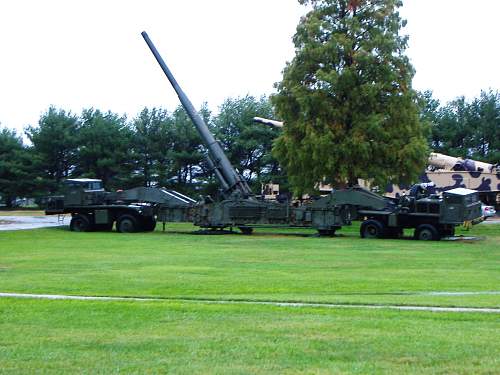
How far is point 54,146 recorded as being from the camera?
63.4 metres

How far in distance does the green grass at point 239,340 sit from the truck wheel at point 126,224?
2488 centimetres

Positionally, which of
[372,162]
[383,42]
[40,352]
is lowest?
[40,352]

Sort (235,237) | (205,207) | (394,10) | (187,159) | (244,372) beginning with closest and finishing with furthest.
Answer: (244,372)
(235,237)
(205,207)
(394,10)
(187,159)

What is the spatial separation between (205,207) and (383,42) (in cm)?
1100

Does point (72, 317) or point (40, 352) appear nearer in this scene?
point (40, 352)

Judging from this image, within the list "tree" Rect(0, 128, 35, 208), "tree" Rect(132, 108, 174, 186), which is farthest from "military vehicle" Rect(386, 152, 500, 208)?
"tree" Rect(0, 128, 35, 208)

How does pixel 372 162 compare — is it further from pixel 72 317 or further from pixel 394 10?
pixel 72 317

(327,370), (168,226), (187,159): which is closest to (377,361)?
(327,370)

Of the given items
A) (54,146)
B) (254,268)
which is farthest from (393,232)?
(54,146)

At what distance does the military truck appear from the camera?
36.1m

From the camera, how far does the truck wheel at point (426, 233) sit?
30.6 metres

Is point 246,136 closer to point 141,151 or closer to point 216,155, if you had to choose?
point 141,151

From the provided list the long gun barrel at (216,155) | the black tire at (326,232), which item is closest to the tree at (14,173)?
the long gun barrel at (216,155)

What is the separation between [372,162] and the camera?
37.0 m
